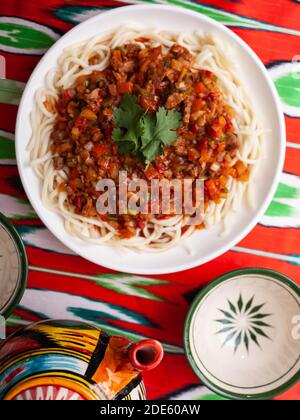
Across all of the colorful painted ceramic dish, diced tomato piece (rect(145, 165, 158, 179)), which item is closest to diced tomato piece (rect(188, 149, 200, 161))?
diced tomato piece (rect(145, 165, 158, 179))

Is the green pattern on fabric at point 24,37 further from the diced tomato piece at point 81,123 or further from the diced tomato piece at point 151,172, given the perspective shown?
the diced tomato piece at point 151,172

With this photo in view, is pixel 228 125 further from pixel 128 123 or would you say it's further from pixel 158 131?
pixel 128 123

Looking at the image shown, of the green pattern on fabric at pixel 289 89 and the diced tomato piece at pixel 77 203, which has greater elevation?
the green pattern on fabric at pixel 289 89

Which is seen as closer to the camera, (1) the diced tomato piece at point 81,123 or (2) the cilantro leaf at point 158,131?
(2) the cilantro leaf at point 158,131

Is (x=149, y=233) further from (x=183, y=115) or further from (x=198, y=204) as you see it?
(x=183, y=115)

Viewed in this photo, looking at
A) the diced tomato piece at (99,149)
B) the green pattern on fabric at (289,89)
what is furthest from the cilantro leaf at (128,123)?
the green pattern on fabric at (289,89)

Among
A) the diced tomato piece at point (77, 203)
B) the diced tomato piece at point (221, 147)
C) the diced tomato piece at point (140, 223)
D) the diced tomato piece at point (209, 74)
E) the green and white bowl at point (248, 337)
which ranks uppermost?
the diced tomato piece at point (209, 74)

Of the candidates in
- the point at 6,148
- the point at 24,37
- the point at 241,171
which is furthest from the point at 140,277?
the point at 24,37
